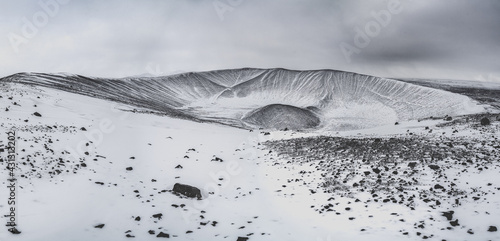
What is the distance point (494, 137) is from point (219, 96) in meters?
117

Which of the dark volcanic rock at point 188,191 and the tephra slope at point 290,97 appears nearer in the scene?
the dark volcanic rock at point 188,191

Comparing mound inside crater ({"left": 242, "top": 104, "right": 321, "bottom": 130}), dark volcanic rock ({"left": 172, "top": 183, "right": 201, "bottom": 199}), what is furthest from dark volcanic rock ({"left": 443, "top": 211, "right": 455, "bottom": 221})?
mound inside crater ({"left": 242, "top": 104, "right": 321, "bottom": 130})

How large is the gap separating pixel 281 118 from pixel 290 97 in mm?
37164

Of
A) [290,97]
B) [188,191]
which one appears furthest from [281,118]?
[188,191]

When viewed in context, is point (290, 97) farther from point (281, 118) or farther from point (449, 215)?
point (449, 215)

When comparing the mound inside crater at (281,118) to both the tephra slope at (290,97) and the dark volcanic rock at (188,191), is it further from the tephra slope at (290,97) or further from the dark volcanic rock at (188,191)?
the dark volcanic rock at (188,191)

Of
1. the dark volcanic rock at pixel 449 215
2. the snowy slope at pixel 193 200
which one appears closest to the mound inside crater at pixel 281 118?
the snowy slope at pixel 193 200

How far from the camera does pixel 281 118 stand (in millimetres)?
99125

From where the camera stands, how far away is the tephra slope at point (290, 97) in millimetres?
95375

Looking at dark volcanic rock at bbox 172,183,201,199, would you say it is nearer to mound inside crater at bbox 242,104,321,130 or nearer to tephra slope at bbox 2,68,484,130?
tephra slope at bbox 2,68,484,130

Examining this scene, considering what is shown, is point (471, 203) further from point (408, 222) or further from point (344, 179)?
point (344, 179)

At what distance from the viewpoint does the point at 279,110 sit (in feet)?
338

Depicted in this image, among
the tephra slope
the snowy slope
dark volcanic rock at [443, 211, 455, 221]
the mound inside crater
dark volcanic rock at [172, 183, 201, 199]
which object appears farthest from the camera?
the mound inside crater

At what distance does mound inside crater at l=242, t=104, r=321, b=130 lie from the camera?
9700 cm
